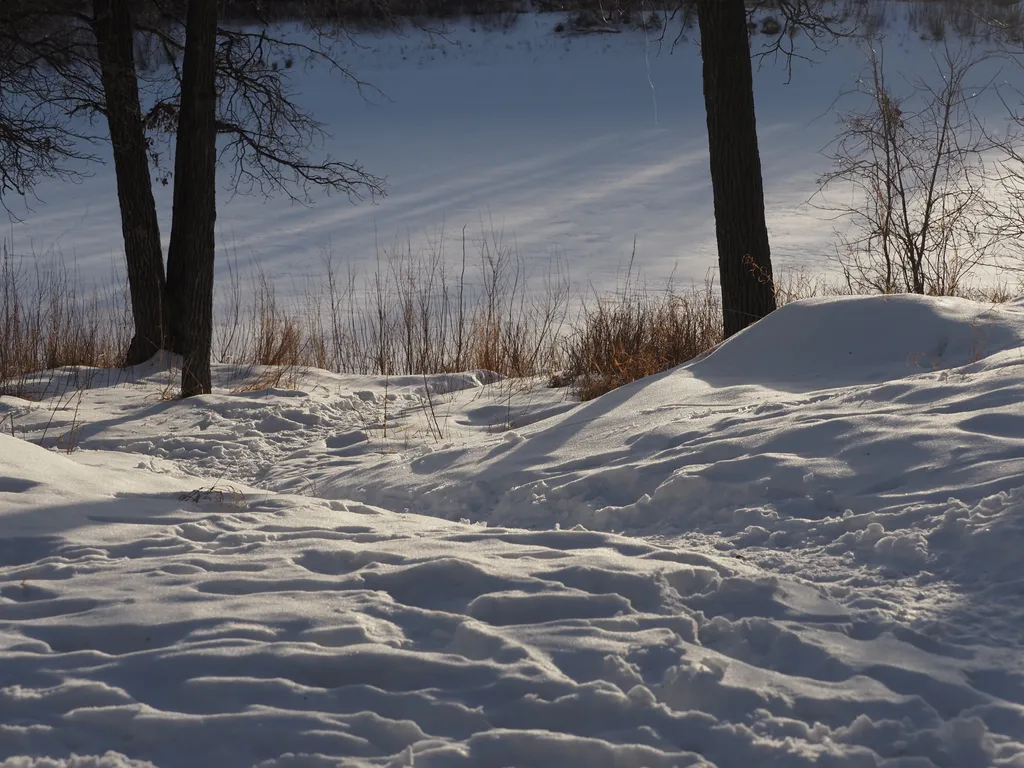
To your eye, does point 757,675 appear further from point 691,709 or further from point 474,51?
point 474,51

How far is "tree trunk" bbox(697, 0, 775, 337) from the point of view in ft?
21.8

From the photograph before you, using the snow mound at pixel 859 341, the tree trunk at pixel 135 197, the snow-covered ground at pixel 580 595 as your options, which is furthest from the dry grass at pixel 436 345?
the snow-covered ground at pixel 580 595

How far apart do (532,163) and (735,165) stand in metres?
16.7

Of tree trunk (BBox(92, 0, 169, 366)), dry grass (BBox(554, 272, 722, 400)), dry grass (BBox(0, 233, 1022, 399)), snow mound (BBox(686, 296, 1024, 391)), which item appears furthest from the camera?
tree trunk (BBox(92, 0, 169, 366))

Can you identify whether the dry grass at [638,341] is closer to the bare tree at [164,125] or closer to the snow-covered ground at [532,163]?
the bare tree at [164,125]

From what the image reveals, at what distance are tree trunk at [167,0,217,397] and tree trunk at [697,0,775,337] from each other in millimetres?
3745

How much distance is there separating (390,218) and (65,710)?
17.5 meters

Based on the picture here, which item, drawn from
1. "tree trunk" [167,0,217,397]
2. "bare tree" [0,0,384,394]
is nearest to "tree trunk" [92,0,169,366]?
"bare tree" [0,0,384,394]

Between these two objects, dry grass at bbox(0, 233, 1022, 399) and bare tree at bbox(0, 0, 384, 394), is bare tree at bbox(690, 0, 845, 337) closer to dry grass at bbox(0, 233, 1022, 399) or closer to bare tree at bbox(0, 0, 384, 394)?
dry grass at bbox(0, 233, 1022, 399)

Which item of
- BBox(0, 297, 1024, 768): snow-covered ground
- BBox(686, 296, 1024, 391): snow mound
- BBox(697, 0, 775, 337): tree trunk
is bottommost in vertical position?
BBox(0, 297, 1024, 768): snow-covered ground

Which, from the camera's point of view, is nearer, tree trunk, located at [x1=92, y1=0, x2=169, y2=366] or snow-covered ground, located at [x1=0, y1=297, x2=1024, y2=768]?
snow-covered ground, located at [x1=0, y1=297, x2=1024, y2=768]

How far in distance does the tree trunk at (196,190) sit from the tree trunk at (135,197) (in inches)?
19.7

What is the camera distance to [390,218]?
62.8 feet

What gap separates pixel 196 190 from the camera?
7.36 meters
